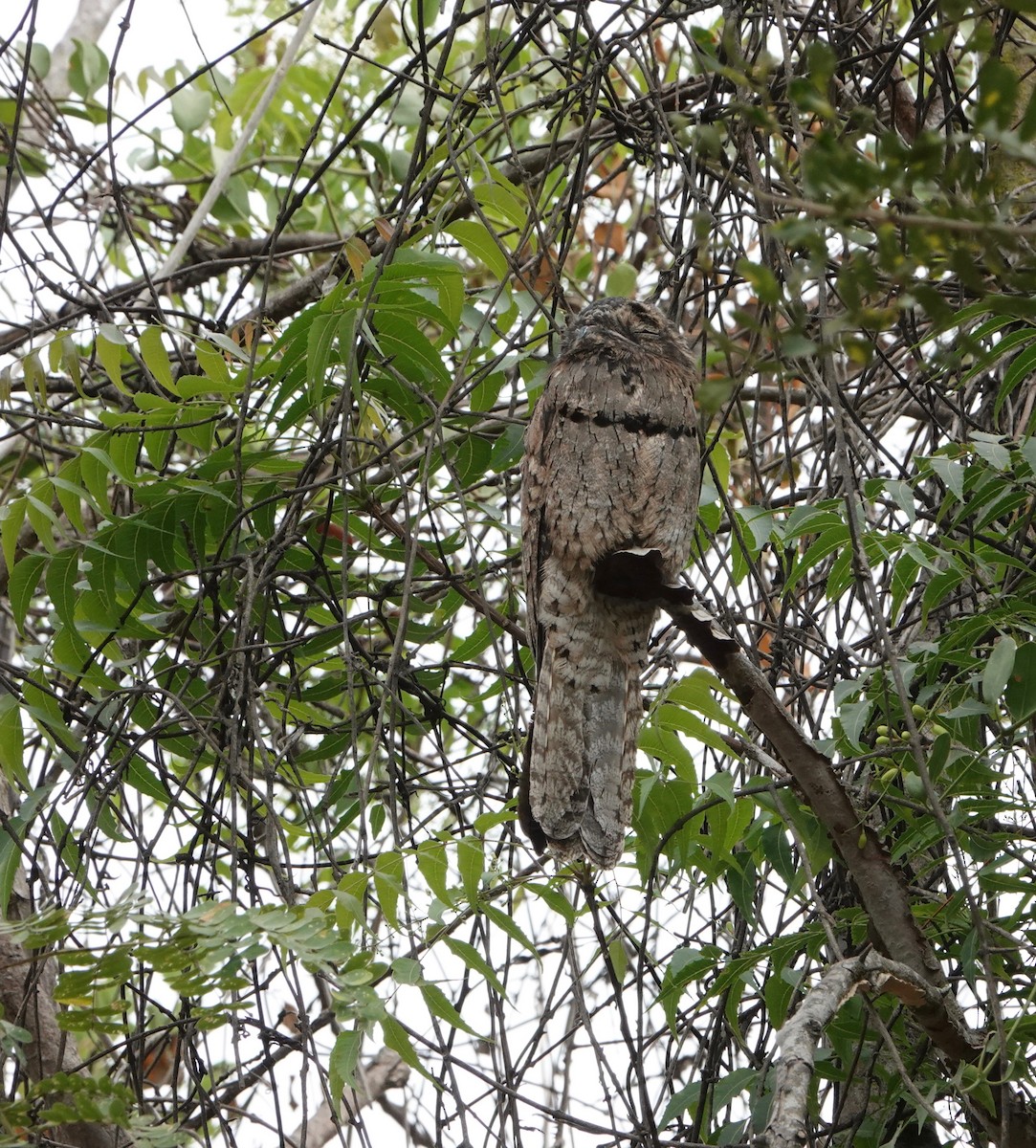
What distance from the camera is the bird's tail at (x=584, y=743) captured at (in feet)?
6.85

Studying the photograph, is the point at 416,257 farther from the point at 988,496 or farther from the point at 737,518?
the point at 988,496

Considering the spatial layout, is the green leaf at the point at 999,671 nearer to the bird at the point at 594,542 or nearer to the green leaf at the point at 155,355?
the bird at the point at 594,542

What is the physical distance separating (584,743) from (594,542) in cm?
39

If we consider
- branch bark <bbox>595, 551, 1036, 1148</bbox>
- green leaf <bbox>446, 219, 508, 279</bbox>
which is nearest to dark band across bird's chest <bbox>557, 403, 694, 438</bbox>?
green leaf <bbox>446, 219, 508, 279</bbox>

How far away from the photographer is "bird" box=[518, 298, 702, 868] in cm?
211

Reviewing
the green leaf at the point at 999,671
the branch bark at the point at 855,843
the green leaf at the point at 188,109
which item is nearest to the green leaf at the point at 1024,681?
the green leaf at the point at 999,671

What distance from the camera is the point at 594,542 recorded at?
7.49 feet

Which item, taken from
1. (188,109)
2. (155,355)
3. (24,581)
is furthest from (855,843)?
(188,109)

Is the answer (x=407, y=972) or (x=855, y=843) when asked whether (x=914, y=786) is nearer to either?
(x=855, y=843)

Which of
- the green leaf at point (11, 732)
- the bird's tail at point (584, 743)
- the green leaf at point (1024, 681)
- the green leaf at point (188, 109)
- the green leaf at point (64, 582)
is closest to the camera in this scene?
the green leaf at point (1024, 681)

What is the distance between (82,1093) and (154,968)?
0.16 m

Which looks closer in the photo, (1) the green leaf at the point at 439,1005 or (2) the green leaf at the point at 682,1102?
(1) the green leaf at the point at 439,1005

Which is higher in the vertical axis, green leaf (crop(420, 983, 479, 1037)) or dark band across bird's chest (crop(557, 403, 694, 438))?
dark band across bird's chest (crop(557, 403, 694, 438))

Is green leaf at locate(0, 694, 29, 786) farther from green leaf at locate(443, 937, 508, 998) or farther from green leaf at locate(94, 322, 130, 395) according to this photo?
green leaf at locate(443, 937, 508, 998)
